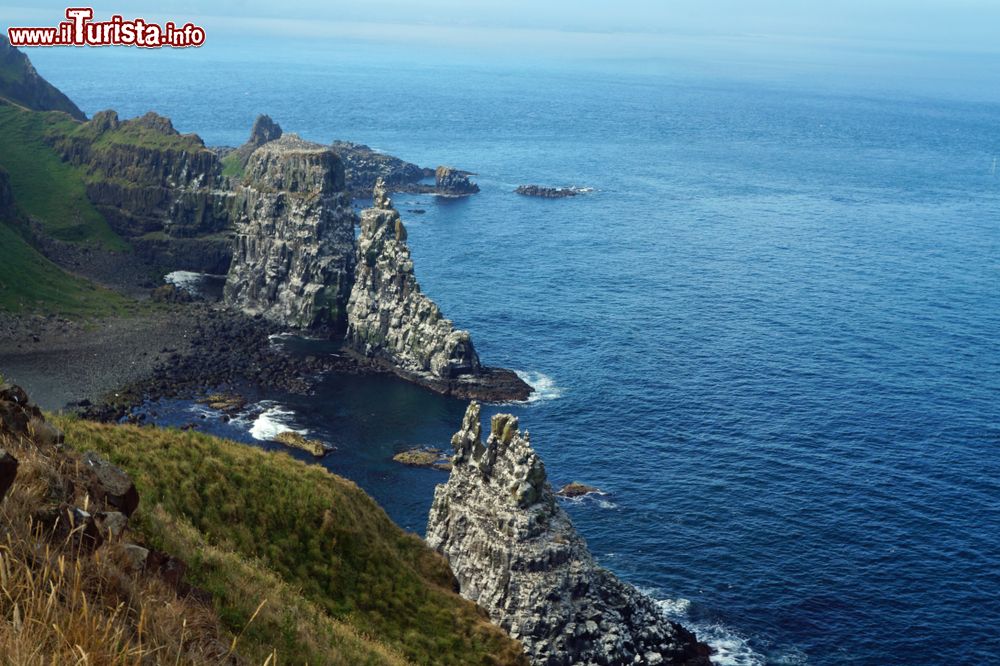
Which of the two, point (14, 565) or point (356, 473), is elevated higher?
point (14, 565)

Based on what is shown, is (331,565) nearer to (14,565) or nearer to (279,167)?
(14,565)

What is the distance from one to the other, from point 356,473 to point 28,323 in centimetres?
6668

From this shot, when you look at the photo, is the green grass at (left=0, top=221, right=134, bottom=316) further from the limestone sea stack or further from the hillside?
the hillside

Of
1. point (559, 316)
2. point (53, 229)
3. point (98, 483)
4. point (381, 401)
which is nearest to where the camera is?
point (98, 483)

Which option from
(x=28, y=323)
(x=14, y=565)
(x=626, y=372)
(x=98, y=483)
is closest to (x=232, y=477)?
(x=98, y=483)

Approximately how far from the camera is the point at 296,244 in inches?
6594

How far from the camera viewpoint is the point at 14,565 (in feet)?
62.3

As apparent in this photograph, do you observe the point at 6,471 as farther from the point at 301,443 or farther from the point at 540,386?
the point at 540,386

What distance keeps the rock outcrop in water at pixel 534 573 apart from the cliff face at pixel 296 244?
85268 mm

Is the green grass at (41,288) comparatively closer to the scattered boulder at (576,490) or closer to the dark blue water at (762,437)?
the dark blue water at (762,437)

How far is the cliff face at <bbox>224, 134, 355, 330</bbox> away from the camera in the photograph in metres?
163

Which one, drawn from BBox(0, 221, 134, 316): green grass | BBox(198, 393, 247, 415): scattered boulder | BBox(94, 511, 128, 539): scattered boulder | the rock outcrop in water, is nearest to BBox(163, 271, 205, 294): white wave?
BBox(0, 221, 134, 316): green grass

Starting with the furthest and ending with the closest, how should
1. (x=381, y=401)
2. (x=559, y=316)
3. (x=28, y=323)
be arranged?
(x=559, y=316) < (x=28, y=323) < (x=381, y=401)

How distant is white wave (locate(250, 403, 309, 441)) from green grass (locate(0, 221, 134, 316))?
45.5 meters
